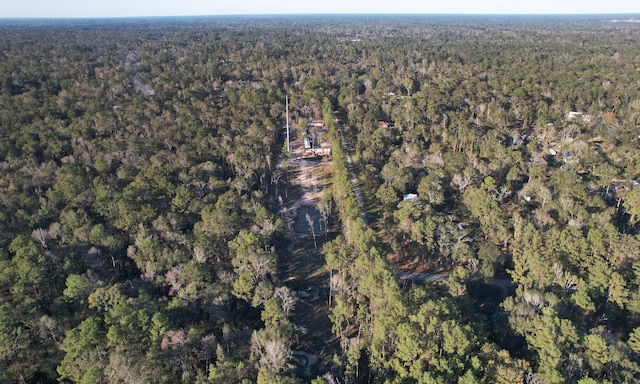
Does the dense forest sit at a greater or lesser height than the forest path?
greater

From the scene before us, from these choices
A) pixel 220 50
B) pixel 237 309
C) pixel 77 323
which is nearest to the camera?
pixel 77 323

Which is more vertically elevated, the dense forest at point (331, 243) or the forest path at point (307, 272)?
the dense forest at point (331, 243)

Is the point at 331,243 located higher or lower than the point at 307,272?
higher

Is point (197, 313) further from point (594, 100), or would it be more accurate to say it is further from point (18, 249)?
point (594, 100)

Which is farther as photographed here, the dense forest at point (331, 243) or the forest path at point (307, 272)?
the forest path at point (307, 272)

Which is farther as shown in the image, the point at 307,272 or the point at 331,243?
the point at 307,272

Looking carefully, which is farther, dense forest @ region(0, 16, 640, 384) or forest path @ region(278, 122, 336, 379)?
forest path @ region(278, 122, 336, 379)

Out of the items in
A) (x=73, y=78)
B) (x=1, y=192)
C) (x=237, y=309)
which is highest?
(x=73, y=78)

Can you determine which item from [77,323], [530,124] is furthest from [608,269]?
[530,124]
